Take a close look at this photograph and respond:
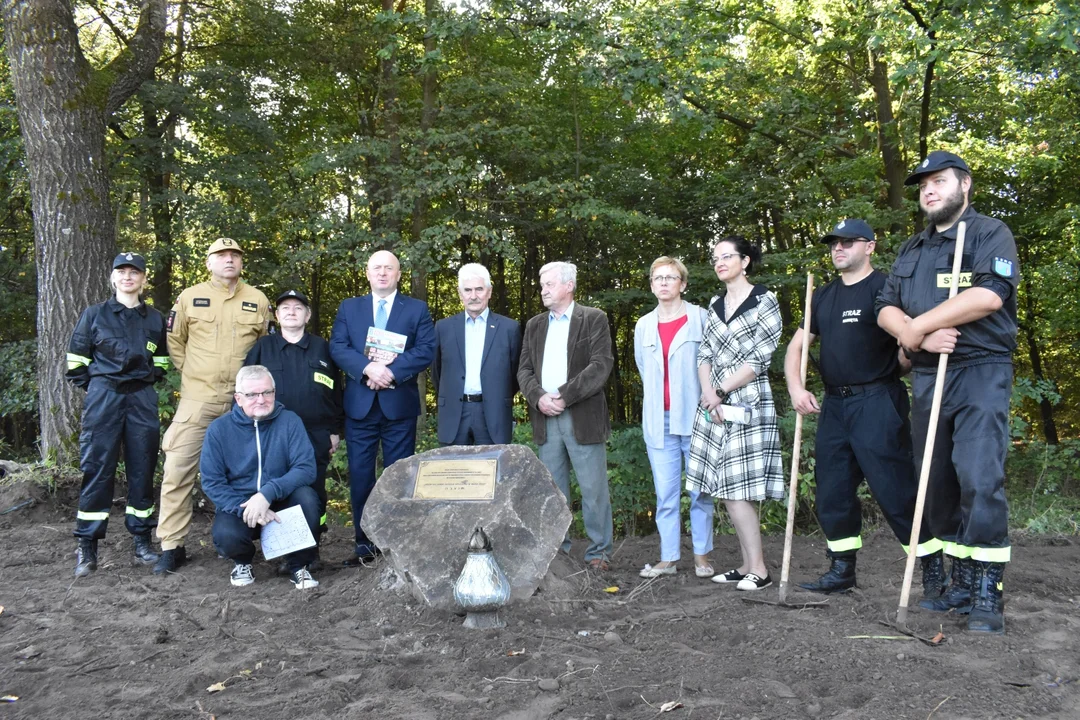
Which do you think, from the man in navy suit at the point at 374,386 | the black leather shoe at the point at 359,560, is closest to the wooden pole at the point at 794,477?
the man in navy suit at the point at 374,386

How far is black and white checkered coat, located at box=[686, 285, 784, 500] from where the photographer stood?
15.0 feet

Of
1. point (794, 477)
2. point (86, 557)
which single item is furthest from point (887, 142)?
point (86, 557)

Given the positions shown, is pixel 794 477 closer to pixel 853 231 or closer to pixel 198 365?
pixel 853 231

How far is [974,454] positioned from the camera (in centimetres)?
371

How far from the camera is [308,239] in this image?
11.6 metres

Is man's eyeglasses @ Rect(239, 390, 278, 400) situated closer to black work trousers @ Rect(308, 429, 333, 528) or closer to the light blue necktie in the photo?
black work trousers @ Rect(308, 429, 333, 528)

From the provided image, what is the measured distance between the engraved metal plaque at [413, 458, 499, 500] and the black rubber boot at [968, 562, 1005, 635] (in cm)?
236

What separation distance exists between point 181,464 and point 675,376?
3.21 meters

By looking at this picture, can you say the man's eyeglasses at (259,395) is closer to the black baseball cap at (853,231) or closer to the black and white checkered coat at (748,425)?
the black and white checkered coat at (748,425)

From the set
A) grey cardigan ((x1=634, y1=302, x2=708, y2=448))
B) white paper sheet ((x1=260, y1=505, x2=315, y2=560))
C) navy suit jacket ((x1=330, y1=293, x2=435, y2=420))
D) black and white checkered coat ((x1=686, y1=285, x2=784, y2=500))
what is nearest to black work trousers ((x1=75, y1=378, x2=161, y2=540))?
white paper sheet ((x1=260, y1=505, x2=315, y2=560))

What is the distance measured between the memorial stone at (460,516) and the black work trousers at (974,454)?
190 centimetres

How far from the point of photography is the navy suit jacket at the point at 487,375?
516 cm

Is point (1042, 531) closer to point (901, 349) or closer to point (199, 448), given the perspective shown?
point (901, 349)

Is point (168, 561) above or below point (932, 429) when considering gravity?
below
